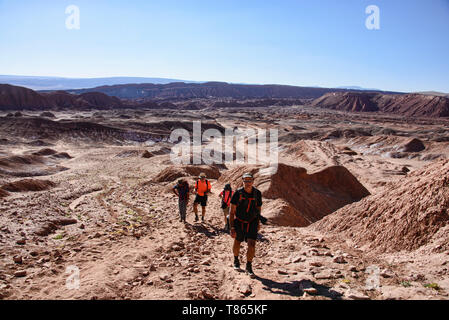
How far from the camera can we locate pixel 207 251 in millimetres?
6008

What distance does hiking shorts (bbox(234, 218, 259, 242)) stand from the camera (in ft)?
15.5

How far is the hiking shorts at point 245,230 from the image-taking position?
472cm

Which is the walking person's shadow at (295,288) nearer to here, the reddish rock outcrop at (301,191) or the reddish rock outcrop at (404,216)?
the reddish rock outcrop at (404,216)

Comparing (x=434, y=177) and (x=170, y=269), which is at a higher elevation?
(x=434, y=177)

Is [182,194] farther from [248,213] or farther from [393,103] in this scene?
[393,103]

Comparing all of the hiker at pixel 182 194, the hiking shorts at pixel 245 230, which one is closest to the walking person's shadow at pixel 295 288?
the hiking shorts at pixel 245 230

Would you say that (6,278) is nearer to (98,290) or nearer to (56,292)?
(56,292)

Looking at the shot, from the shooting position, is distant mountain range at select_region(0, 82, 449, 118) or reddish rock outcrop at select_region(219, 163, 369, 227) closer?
reddish rock outcrop at select_region(219, 163, 369, 227)

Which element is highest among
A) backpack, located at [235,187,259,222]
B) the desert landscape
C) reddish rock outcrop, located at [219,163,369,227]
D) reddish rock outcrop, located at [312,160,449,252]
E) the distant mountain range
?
the distant mountain range

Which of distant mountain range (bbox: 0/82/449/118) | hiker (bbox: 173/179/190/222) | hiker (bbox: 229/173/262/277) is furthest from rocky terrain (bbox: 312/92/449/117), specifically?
hiker (bbox: 229/173/262/277)

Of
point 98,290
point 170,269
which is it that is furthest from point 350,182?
point 98,290

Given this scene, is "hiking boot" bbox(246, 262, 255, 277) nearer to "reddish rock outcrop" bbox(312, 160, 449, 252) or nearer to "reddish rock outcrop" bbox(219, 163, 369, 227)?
"reddish rock outcrop" bbox(312, 160, 449, 252)

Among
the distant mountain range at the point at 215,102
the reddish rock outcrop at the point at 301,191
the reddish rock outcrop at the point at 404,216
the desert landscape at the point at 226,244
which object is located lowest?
the reddish rock outcrop at the point at 301,191
